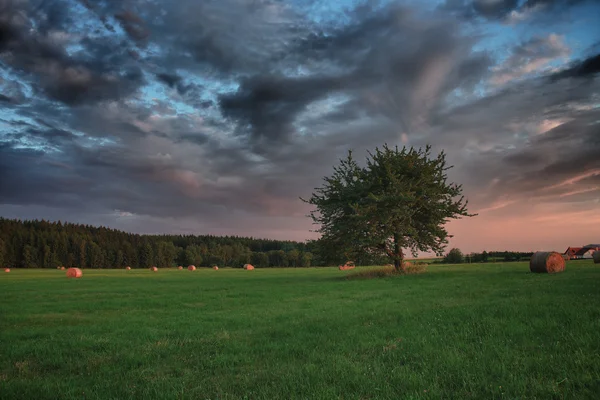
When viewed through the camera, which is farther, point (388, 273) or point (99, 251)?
point (99, 251)

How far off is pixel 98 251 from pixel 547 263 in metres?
160

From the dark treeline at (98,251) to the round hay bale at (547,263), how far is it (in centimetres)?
11212

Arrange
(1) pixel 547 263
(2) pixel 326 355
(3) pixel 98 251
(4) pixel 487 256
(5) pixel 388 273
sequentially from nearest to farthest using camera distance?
(2) pixel 326 355 < (1) pixel 547 263 < (5) pixel 388 273 < (4) pixel 487 256 < (3) pixel 98 251

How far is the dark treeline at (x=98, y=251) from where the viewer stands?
138 metres

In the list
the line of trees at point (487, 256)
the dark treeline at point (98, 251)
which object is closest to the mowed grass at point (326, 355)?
the line of trees at point (487, 256)

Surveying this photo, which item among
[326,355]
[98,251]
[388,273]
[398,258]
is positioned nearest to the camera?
[326,355]

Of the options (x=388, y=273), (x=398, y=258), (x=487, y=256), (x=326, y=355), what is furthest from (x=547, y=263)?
(x=487, y=256)

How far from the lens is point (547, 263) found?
30.4 meters

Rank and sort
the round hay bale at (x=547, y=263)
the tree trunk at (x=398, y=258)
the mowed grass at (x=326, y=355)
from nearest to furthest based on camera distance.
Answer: the mowed grass at (x=326, y=355)
the round hay bale at (x=547, y=263)
the tree trunk at (x=398, y=258)

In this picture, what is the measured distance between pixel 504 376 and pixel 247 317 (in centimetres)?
1040

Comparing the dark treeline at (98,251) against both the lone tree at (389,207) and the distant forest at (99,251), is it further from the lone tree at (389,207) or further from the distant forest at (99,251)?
the lone tree at (389,207)

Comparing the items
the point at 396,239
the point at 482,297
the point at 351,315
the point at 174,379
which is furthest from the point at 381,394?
the point at 396,239

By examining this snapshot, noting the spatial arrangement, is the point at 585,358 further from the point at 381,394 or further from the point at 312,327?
the point at 312,327

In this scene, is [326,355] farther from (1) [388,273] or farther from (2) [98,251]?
(2) [98,251]
